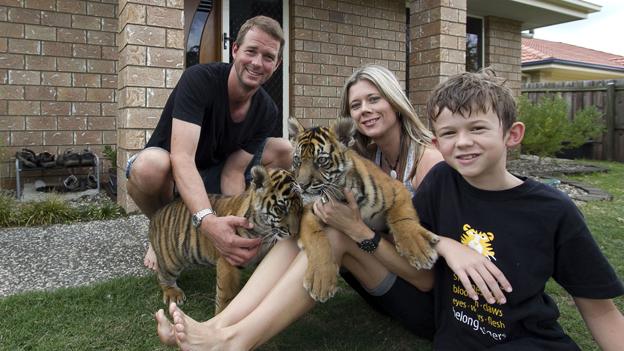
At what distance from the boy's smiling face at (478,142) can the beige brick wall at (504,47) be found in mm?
9062

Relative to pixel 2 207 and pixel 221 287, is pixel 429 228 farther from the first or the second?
pixel 2 207

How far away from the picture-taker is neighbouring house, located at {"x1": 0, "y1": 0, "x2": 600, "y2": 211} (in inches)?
192

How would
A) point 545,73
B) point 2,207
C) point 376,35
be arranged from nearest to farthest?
1. point 2,207
2. point 376,35
3. point 545,73

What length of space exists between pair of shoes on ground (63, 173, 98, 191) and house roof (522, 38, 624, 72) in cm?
1527

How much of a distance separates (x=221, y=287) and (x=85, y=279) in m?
1.30

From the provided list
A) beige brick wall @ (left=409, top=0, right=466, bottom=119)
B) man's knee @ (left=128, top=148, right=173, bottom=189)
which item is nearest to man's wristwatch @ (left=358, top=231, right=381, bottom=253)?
man's knee @ (left=128, top=148, right=173, bottom=189)

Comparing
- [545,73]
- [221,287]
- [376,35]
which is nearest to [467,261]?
[221,287]

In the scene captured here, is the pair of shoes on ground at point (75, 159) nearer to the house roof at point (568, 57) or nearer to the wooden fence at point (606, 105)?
the wooden fence at point (606, 105)

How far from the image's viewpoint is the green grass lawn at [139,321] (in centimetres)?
227

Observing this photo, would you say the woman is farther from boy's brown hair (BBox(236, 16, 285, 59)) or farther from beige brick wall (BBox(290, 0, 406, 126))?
beige brick wall (BBox(290, 0, 406, 126))

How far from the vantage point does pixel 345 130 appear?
206 cm

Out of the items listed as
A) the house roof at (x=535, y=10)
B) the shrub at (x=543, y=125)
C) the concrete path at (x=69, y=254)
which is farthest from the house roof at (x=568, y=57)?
the concrete path at (x=69, y=254)

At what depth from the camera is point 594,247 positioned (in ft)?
5.41

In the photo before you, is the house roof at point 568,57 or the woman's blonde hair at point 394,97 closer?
the woman's blonde hair at point 394,97
